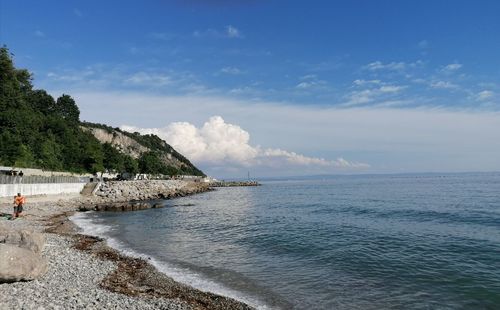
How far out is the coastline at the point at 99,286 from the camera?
1252 cm

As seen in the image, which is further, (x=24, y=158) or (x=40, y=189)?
(x=24, y=158)

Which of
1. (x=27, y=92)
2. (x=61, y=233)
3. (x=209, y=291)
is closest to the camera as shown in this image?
(x=209, y=291)

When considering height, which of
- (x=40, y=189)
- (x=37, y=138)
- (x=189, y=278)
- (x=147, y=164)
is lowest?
(x=189, y=278)

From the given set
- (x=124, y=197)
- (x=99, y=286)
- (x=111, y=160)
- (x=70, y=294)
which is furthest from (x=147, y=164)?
(x=70, y=294)

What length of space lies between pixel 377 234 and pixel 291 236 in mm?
6880

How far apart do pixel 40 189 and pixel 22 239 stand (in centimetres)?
4217

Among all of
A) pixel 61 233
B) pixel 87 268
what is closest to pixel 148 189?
pixel 61 233

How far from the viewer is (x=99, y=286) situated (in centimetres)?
1530

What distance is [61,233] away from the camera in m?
30.0

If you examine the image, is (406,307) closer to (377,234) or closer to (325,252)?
(325,252)

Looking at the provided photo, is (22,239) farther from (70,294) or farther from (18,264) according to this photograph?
(70,294)

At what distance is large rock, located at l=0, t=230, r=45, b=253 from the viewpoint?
51.0 ft

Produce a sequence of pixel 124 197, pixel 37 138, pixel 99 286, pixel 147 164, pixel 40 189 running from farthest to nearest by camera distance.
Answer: pixel 147 164 < pixel 37 138 < pixel 124 197 < pixel 40 189 < pixel 99 286

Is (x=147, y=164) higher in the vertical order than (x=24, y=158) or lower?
higher
